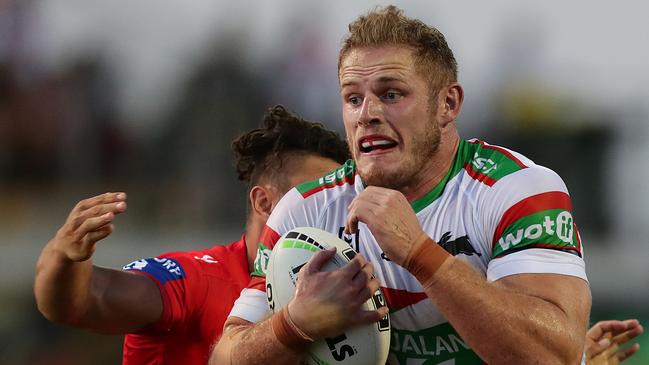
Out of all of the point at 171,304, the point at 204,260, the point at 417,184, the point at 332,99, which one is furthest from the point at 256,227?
the point at 332,99

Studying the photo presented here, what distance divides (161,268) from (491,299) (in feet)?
6.95

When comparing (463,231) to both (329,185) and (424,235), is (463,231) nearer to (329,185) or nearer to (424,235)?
(424,235)

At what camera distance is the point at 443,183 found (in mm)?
4809

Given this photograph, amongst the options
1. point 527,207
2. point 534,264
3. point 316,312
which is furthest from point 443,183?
point 316,312

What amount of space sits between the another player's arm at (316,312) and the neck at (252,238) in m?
1.68

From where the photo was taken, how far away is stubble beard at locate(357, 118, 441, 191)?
472 centimetres

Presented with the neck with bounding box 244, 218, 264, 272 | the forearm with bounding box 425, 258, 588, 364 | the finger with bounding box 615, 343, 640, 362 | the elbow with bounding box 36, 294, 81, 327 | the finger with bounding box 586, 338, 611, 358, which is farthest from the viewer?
the neck with bounding box 244, 218, 264, 272

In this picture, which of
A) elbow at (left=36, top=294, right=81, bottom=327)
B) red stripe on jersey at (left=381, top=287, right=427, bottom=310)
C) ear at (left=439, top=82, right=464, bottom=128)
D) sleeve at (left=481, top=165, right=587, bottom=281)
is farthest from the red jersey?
sleeve at (left=481, top=165, right=587, bottom=281)

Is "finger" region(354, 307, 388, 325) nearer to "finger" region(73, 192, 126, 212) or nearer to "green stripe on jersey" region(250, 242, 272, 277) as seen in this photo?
"green stripe on jersey" region(250, 242, 272, 277)

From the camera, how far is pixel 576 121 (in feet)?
36.3

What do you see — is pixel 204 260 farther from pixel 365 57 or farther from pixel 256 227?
pixel 365 57

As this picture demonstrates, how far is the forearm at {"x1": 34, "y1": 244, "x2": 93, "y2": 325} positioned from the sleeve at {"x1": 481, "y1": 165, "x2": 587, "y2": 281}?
1.82 metres

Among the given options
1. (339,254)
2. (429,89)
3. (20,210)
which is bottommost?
(20,210)

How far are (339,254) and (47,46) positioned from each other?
6.88 meters
